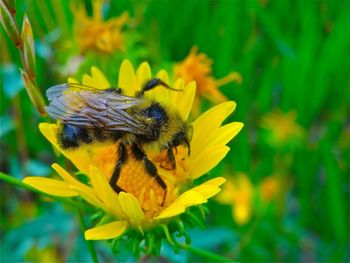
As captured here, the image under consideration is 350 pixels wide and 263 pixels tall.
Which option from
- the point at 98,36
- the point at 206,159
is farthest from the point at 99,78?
the point at 98,36

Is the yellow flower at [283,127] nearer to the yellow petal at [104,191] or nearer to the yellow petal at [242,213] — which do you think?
the yellow petal at [242,213]

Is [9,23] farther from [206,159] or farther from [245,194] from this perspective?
[245,194]

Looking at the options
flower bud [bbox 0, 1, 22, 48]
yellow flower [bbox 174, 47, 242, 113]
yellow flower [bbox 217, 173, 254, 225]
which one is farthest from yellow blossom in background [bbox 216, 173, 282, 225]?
flower bud [bbox 0, 1, 22, 48]

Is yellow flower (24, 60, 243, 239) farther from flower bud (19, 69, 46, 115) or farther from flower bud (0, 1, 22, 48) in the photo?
flower bud (0, 1, 22, 48)

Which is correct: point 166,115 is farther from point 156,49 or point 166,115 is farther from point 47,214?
point 156,49

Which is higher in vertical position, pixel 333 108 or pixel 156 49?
pixel 156 49

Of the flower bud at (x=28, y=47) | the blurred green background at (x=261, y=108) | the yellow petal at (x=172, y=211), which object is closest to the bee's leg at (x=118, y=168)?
the yellow petal at (x=172, y=211)

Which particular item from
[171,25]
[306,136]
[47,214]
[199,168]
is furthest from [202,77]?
[306,136]
